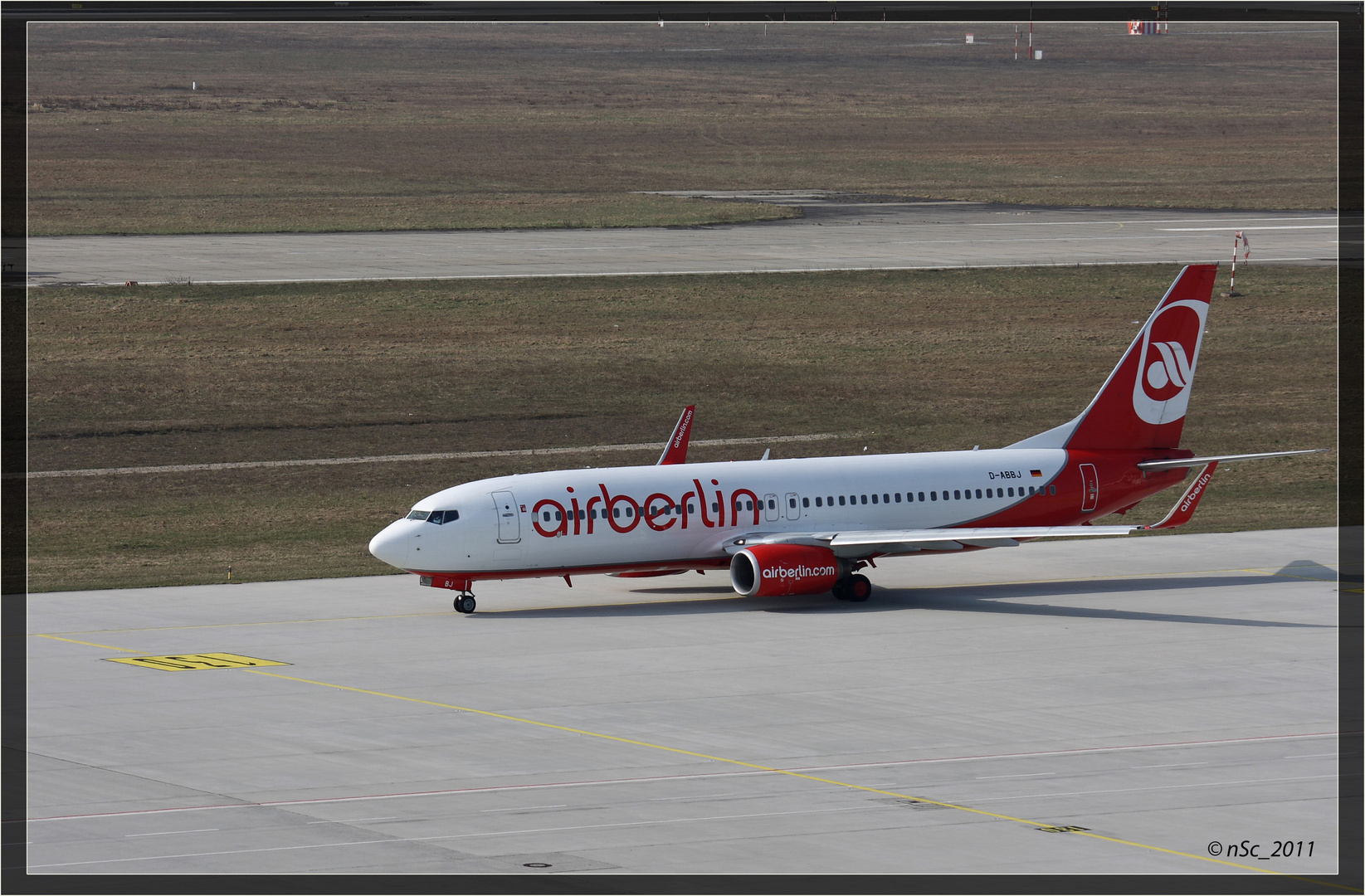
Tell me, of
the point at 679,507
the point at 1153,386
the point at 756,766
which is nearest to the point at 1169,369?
the point at 1153,386

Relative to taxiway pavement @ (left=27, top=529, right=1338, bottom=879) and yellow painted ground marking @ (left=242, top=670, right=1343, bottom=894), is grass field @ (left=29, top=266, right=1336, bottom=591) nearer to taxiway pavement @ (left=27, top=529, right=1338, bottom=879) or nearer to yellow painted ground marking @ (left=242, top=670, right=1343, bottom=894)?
taxiway pavement @ (left=27, top=529, right=1338, bottom=879)

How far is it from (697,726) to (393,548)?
43.2ft

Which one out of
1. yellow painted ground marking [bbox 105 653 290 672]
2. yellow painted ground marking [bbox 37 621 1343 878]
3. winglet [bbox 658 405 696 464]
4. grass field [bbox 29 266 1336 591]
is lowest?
→ yellow painted ground marking [bbox 37 621 1343 878]

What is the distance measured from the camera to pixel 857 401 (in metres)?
80.6

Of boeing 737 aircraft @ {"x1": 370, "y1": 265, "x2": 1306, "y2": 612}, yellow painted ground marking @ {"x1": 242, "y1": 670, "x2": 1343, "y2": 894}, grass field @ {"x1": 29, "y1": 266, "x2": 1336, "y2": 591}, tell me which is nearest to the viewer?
yellow painted ground marking @ {"x1": 242, "y1": 670, "x2": 1343, "y2": 894}

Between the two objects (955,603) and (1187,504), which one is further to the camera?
(1187,504)

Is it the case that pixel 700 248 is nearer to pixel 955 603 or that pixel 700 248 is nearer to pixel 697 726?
pixel 955 603

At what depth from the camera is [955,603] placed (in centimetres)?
4809

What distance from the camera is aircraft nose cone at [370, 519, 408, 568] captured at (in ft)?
149

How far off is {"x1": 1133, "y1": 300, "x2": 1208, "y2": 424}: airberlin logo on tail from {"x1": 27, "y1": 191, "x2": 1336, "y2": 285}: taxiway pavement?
45.8 m

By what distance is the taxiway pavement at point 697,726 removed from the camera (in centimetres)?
2609

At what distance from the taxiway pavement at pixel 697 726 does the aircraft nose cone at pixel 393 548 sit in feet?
4.83

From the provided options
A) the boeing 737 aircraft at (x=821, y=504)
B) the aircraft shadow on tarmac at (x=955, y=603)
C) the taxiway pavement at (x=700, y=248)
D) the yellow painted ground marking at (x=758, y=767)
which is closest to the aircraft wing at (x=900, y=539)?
the boeing 737 aircraft at (x=821, y=504)

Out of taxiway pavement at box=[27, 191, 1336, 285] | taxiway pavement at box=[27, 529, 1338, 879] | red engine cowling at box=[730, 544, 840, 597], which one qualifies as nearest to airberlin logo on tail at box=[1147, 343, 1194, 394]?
taxiway pavement at box=[27, 529, 1338, 879]
